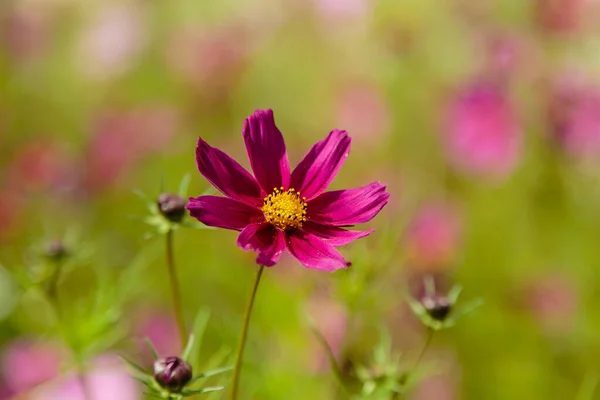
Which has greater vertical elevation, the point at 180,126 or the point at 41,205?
the point at 180,126

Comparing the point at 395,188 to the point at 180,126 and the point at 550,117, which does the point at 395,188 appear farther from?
the point at 180,126

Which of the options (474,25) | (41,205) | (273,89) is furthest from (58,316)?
(273,89)

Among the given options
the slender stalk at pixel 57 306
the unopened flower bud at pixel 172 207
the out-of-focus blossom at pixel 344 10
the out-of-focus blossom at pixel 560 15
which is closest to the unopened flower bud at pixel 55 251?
the slender stalk at pixel 57 306

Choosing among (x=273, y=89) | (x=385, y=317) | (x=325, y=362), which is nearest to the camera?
(x=325, y=362)

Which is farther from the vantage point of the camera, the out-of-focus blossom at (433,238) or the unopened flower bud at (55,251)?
the out-of-focus blossom at (433,238)

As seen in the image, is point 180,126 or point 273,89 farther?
point 273,89

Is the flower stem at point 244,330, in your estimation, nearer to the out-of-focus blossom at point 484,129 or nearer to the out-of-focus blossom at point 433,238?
the out-of-focus blossom at point 433,238

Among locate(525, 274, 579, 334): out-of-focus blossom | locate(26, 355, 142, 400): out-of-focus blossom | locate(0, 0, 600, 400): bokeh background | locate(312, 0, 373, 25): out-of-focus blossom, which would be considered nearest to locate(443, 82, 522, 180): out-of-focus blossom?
locate(0, 0, 600, 400): bokeh background
